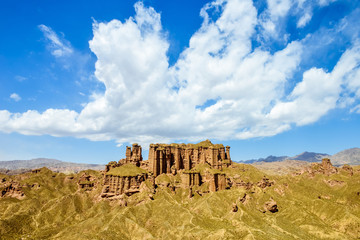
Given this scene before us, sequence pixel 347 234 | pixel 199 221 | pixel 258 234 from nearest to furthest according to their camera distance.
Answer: pixel 258 234 < pixel 347 234 < pixel 199 221

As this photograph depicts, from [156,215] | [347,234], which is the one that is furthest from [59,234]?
[347,234]

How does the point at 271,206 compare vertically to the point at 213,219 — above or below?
above

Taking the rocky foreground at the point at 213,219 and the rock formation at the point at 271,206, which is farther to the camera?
the rock formation at the point at 271,206

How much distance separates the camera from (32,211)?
19812 cm

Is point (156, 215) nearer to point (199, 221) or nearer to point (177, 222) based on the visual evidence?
point (177, 222)

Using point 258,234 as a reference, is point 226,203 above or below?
above

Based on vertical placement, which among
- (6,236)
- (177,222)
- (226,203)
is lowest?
(6,236)

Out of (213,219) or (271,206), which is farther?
(271,206)

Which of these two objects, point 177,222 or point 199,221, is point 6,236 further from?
point 199,221

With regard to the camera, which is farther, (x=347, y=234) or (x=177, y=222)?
(x=177, y=222)

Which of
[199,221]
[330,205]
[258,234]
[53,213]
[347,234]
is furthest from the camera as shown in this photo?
[53,213]

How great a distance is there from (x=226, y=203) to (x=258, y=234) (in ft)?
186

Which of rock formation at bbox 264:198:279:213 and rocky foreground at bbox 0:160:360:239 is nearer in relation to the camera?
rocky foreground at bbox 0:160:360:239

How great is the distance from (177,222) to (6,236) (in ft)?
414
